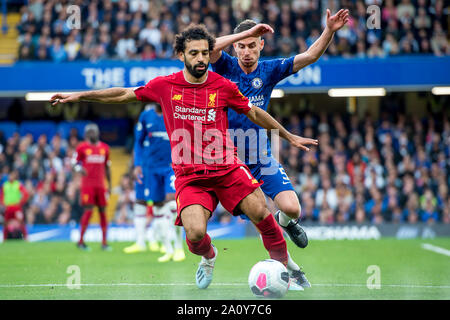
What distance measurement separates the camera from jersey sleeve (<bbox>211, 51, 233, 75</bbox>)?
7.17 m

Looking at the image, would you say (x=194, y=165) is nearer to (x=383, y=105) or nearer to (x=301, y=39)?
(x=301, y=39)

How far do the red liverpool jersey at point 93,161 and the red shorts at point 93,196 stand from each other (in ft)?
0.26

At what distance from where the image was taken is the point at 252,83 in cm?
718

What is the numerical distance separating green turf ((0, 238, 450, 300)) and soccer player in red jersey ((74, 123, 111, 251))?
58 cm

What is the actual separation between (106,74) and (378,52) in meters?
7.50

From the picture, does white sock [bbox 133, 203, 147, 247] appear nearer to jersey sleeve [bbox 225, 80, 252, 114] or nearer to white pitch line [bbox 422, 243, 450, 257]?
white pitch line [bbox 422, 243, 450, 257]

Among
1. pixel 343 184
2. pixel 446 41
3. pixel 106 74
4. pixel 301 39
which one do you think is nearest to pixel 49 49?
pixel 106 74

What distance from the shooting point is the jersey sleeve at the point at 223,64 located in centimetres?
717

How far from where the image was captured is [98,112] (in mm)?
22547

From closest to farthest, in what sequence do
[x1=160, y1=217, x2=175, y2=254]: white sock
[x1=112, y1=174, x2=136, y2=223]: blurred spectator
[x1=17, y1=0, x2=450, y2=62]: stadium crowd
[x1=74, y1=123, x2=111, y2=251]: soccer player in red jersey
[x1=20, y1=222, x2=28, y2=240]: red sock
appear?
[x1=160, y1=217, x2=175, y2=254]: white sock, [x1=74, y1=123, x2=111, y2=251]: soccer player in red jersey, [x1=20, y1=222, x2=28, y2=240]: red sock, [x1=112, y1=174, x2=136, y2=223]: blurred spectator, [x1=17, y1=0, x2=450, y2=62]: stadium crowd

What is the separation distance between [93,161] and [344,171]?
795 centimetres

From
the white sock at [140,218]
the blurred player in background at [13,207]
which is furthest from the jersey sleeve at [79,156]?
the blurred player in background at [13,207]

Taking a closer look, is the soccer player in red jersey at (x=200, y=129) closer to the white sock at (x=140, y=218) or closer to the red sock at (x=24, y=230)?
the white sock at (x=140, y=218)

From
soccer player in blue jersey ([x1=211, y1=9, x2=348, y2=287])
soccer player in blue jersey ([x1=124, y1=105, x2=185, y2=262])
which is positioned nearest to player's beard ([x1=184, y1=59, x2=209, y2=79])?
soccer player in blue jersey ([x1=211, y1=9, x2=348, y2=287])
